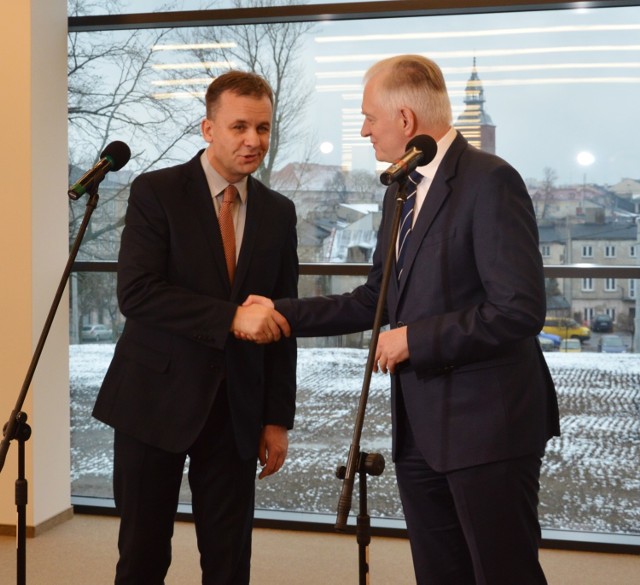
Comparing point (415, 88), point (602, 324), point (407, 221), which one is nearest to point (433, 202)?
point (407, 221)

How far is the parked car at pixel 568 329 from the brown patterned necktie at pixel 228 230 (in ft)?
7.32

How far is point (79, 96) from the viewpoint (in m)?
4.81

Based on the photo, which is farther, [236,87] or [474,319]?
[236,87]

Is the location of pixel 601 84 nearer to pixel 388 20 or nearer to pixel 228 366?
pixel 388 20

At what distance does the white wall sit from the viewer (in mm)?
4223

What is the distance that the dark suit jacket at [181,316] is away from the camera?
2.47 m

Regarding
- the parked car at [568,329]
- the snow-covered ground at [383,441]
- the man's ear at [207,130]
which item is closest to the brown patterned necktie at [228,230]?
the man's ear at [207,130]

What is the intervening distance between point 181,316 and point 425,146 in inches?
33.4

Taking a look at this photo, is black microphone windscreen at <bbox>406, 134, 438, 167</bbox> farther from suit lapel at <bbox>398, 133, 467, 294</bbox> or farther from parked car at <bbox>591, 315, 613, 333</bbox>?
parked car at <bbox>591, 315, 613, 333</bbox>

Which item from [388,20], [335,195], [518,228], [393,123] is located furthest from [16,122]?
[518,228]

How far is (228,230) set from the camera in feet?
8.60

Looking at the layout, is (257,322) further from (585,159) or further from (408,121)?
(585,159)

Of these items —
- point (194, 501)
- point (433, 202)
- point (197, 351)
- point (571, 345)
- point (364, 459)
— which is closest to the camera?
point (364, 459)

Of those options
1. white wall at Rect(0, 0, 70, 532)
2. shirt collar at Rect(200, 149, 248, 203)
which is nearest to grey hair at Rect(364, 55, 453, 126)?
shirt collar at Rect(200, 149, 248, 203)
